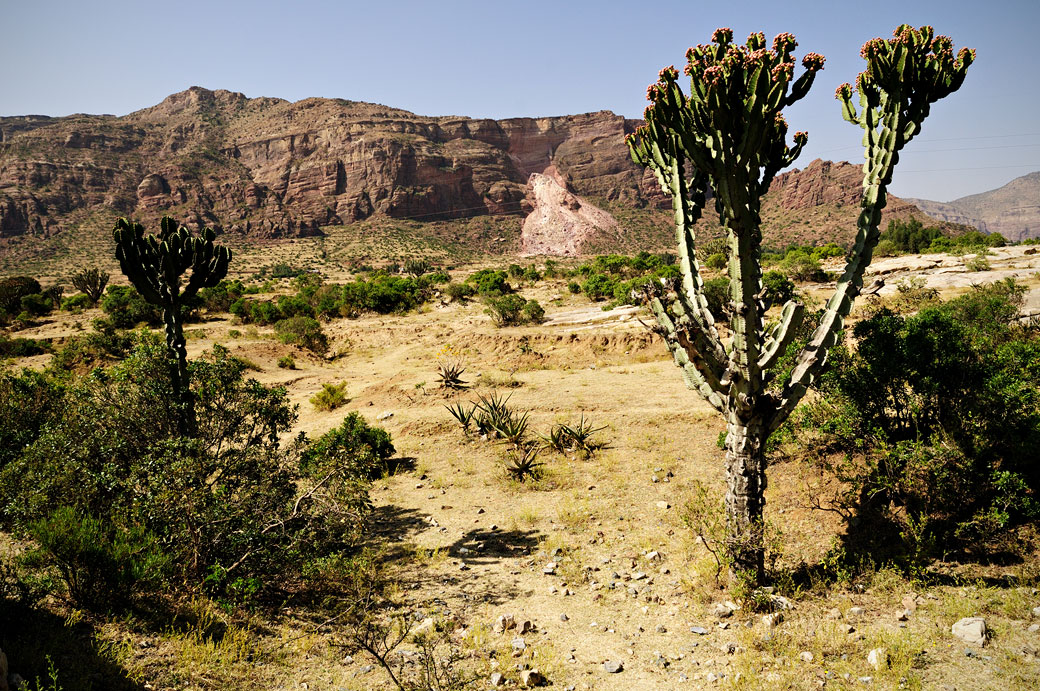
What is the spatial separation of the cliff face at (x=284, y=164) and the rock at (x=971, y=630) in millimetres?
115854

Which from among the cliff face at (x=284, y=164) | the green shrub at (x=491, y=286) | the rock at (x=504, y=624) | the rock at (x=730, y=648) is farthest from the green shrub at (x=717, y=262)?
the cliff face at (x=284, y=164)

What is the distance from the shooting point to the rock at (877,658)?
177 inches

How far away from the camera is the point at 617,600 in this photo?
6176 mm

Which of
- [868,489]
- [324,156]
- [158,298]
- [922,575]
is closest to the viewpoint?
[922,575]

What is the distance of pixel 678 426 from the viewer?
11.7 m

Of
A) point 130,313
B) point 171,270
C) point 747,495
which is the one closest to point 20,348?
point 130,313

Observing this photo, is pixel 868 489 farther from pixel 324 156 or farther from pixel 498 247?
pixel 324 156

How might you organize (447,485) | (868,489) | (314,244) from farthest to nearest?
(314,244), (447,485), (868,489)

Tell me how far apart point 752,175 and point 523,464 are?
267 inches

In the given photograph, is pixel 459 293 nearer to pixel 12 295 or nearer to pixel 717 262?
pixel 717 262

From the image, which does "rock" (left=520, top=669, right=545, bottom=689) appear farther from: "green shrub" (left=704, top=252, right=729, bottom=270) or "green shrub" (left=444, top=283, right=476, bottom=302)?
"green shrub" (left=704, top=252, right=729, bottom=270)

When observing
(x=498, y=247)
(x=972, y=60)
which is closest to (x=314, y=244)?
(x=498, y=247)

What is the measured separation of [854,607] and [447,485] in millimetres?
6917

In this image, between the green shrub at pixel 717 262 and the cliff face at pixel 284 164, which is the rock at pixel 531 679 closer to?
the green shrub at pixel 717 262
